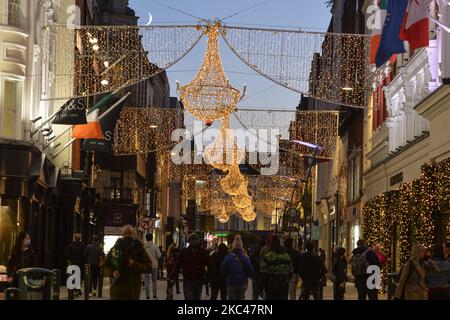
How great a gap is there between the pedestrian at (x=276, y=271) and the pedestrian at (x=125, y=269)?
586cm

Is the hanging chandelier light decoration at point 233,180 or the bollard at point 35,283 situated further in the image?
the hanging chandelier light decoration at point 233,180

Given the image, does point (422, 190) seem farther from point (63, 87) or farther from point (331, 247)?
point (331, 247)

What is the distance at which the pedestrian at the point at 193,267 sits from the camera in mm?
22406

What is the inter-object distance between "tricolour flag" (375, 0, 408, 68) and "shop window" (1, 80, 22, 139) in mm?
13795

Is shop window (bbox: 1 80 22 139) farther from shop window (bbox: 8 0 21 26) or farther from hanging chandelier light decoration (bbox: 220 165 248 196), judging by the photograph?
hanging chandelier light decoration (bbox: 220 165 248 196)

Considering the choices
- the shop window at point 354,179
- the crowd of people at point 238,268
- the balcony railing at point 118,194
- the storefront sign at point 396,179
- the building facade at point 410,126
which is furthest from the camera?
the balcony railing at point 118,194

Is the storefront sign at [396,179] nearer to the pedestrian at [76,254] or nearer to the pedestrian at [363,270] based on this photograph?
the pedestrian at [363,270]

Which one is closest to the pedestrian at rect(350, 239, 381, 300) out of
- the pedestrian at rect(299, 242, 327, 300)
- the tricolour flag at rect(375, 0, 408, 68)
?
the pedestrian at rect(299, 242, 327, 300)

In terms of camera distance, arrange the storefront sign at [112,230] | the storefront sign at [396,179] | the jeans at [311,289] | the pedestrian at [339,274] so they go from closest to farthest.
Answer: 1. the jeans at [311,289]
2. the pedestrian at [339,274]
3. the storefront sign at [396,179]
4. the storefront sign at [112,230]

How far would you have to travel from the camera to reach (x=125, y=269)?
18562 millimetres

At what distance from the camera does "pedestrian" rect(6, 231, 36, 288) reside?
22.5 metres

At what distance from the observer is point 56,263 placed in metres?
46.8

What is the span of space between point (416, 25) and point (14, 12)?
15.1 metres

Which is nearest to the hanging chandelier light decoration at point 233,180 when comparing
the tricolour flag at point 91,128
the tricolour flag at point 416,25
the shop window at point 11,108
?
the tricolour flag at point 91,128
